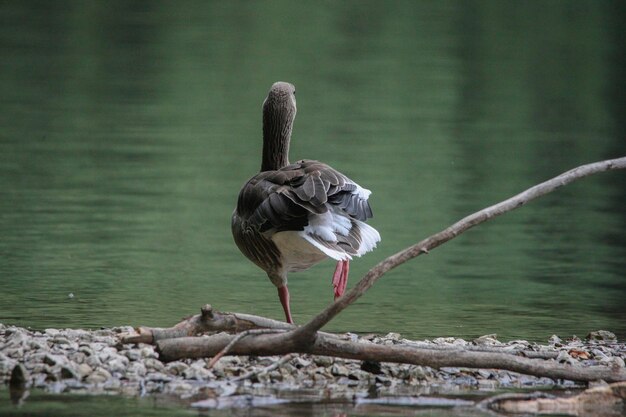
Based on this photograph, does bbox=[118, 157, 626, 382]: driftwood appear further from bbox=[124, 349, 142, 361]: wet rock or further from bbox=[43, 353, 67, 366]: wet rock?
bbox=[43, 353, 67, 366]: wet rock

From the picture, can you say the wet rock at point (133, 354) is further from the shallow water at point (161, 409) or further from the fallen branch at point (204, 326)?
the shallow water at point (161, 409)

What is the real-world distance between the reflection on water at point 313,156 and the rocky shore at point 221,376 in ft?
8.07

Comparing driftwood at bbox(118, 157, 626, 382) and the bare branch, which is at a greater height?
the bare branch

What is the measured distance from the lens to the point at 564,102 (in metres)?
39.9

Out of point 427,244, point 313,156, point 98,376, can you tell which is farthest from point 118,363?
point 313,156

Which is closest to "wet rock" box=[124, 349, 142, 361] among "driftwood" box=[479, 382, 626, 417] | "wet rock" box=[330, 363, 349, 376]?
"wet rock" box=[330, 363, 349, 376]

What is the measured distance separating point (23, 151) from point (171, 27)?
3257 centimetres

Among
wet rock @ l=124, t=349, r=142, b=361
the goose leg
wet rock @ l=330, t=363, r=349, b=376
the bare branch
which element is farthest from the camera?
the goose leg

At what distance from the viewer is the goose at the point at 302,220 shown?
9.82 m

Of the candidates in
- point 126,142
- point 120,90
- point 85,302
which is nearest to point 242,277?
point 85,302

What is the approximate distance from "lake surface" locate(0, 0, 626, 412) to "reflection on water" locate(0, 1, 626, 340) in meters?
0.07

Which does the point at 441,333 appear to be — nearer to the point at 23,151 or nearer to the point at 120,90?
the point at 23,151

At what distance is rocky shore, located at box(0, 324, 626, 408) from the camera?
806 centimetres

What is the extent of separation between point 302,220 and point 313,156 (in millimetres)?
15549
